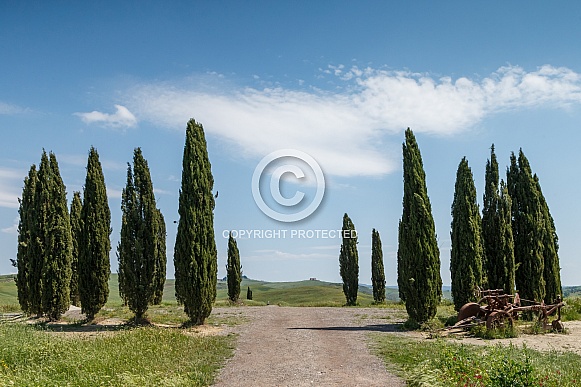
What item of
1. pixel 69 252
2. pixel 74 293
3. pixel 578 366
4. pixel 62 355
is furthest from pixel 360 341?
pixel 74 293

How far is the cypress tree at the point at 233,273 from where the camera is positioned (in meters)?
39.7

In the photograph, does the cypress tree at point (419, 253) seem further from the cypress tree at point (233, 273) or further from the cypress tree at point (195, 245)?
the cypress tree at point (233, 273)

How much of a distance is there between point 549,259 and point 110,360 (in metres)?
20.5

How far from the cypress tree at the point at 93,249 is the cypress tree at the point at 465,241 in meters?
15.3

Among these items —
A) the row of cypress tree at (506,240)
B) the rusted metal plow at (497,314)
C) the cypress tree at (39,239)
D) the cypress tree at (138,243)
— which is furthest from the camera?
the cypress tree at (39,239)

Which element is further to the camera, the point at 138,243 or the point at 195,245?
the point at 138,243

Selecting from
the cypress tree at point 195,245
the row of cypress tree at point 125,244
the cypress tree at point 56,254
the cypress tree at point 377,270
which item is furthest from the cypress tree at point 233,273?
the cypress tree at point 195,245

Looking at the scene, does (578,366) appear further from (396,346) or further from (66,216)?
(66,216)

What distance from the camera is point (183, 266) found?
65.6 ft

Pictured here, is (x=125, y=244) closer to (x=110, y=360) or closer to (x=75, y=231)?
(x=75, y=231)

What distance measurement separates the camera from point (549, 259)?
23.7m

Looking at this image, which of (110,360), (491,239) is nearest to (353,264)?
(491,239)

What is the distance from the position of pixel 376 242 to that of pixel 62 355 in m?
32.0

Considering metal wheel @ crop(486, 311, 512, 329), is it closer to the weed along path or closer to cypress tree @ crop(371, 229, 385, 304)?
the weed along path
